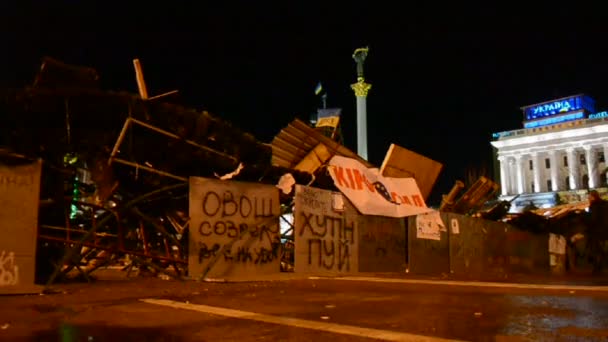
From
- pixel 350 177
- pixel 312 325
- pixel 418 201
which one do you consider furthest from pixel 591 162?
pixel 312 325

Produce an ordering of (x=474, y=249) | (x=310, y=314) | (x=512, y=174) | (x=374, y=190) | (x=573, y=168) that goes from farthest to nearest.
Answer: (x=512, y=174) < (x=573, y=168) < (x=474, y=249) < (x=374, y=190) < (x=310, y=314)

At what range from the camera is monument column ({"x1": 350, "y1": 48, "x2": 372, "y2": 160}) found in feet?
222

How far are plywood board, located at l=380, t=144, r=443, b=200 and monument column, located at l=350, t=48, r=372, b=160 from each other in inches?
1963

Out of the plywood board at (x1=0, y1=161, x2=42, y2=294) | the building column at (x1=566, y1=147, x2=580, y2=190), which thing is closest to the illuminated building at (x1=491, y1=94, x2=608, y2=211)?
the building column at (x1=566, y1=147, x2=580, y2=190)

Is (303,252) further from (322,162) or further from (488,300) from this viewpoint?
(488,300)

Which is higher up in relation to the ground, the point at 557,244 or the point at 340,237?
the point at 340,237

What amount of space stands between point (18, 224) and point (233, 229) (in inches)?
154

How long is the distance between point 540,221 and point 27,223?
17.1 m

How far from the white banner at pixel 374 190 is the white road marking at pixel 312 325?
7.04m

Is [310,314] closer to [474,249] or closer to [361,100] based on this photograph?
[474,249]

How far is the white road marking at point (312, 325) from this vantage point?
157 inches

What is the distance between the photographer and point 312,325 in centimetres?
466

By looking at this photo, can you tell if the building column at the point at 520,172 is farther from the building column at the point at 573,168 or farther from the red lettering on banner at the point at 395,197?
the red lettering on banner at the point at 395,197

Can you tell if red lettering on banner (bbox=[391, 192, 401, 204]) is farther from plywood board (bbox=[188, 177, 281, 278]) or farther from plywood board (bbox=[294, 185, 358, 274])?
plywood board (bbox=[188, 177, 281, 278])
